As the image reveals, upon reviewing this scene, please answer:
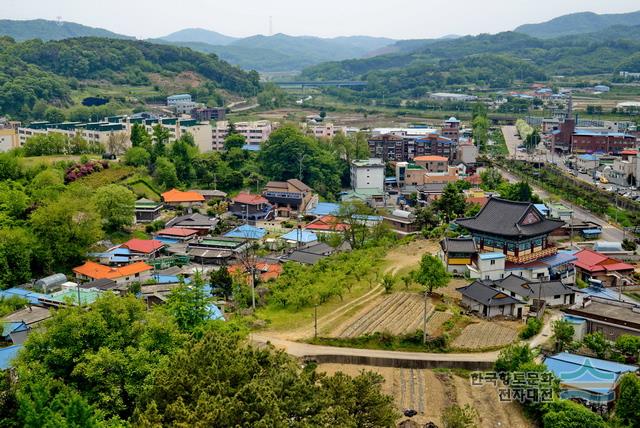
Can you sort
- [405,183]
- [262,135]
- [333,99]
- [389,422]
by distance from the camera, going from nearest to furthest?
[389,422] < [405,183] < [262,135] < [333,99]

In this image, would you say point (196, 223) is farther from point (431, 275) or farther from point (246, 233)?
point (431, 275)

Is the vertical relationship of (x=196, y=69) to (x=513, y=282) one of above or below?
above

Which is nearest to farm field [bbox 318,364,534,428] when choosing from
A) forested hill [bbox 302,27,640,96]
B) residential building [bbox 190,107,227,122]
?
residential building [bbox 190,107,227,122]

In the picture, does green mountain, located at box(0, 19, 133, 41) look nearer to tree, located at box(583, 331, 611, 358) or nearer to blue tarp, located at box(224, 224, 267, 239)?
blue tarp, located at box(224, 224, 267, 239)

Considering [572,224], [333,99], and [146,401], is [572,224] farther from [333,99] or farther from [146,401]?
[333,99]

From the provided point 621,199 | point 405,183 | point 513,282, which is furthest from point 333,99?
point 513,282

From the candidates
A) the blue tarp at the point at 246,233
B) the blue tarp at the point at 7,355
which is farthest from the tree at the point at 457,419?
the blue tarp at the point at 246,233

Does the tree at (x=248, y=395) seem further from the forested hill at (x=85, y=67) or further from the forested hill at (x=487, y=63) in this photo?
the forested hill at (x=487, y=63)
